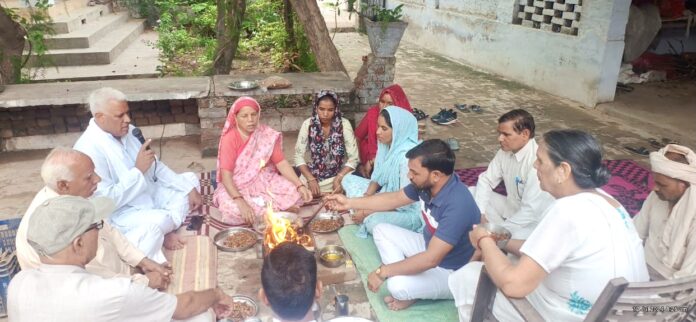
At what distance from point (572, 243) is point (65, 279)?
241cm

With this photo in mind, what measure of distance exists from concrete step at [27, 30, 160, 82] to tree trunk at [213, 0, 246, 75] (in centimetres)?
169

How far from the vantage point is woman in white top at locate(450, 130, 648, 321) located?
234 centimetres

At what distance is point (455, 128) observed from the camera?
7.82 meters

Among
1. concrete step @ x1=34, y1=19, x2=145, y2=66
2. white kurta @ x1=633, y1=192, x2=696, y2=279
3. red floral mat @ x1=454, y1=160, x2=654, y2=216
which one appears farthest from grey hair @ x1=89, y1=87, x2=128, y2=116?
concrete step @ x1=34, y1=19, x2=145, y2=66

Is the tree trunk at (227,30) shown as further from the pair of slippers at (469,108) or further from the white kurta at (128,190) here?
the white kurta at (128,190)

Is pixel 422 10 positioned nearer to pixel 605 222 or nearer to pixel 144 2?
pixel 144 2

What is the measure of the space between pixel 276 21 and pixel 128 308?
40.5 ft

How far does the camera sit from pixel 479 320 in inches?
114

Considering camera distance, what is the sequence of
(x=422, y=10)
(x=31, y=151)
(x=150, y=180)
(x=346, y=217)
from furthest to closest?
1. (x=422, y=10)
2. (x=31, y=151)
3. (x=346, y=217)
4. (x=150, y=180)

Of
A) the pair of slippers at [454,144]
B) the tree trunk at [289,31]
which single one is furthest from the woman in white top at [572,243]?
the tree trunk at [289,31]

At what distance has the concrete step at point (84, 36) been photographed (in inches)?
400

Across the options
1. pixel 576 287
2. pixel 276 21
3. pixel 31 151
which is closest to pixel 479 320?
pixel 576 287

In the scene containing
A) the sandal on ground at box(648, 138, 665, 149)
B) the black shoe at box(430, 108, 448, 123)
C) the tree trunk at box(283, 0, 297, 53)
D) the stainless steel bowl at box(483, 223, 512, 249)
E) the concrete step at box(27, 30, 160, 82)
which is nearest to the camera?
the stainless steel bowl at box(483, 223, 512, 249)

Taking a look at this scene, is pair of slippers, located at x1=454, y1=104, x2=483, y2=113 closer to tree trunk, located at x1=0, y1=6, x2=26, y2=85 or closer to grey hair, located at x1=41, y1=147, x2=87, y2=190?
grey hair, located at x1=41, y1=147, x2=87, y2=190
